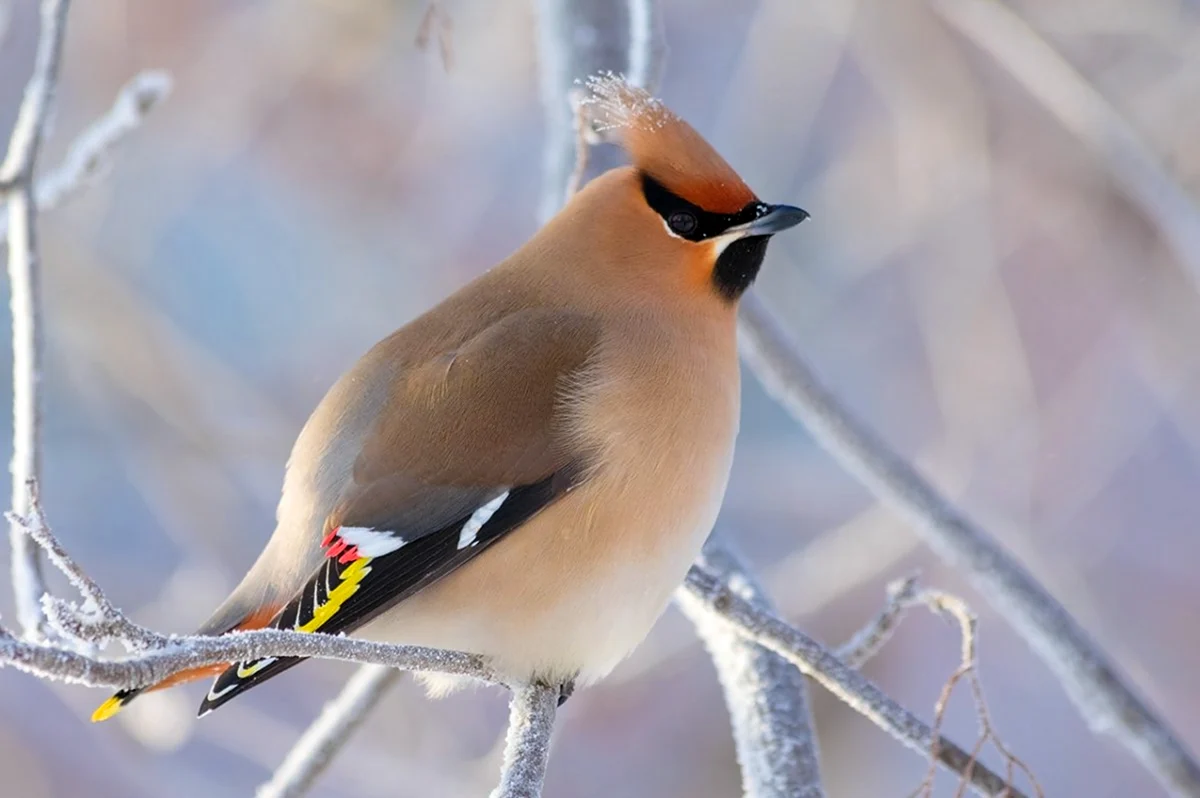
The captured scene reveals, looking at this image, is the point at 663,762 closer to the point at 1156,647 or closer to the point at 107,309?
the point at 1156,647

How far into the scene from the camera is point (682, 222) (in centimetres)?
242

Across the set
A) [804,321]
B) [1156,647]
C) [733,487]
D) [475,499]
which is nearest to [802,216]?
[475,499]

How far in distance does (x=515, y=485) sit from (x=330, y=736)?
548mm

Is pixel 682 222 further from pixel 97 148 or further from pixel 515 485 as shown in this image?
pixel 97 148

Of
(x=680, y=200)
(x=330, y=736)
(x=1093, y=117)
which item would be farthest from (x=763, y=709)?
(x=1093, y=117)

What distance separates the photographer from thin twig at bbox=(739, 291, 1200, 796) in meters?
2.29

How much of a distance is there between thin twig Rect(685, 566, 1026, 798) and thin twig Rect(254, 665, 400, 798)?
1.97ft

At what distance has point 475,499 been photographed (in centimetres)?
210

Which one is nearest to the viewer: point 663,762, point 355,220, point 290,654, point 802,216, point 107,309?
point 290,654

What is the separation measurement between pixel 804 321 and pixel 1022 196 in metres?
0.99

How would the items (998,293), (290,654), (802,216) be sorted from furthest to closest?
(998,293) < (802,216) < (290,654)

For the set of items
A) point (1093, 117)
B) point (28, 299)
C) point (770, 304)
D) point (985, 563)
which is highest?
point (1093, 117)

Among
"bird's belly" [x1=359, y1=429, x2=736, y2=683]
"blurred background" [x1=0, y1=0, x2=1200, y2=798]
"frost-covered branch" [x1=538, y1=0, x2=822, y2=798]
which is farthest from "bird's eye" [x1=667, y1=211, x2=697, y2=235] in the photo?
"blurred background" [x1=0, y1=0, x2=1200, y2=798]

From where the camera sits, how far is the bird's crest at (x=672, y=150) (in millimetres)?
2332
